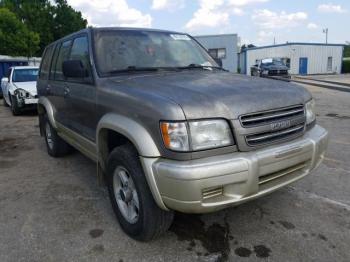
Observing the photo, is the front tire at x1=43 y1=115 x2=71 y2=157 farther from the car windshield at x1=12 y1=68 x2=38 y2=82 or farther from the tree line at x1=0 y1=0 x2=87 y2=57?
the tree line at x1=0 y1=0 x2=87 y2=57

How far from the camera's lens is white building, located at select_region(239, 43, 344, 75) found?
4000 cm

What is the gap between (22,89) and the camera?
407 inches

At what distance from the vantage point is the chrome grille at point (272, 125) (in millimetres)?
2539

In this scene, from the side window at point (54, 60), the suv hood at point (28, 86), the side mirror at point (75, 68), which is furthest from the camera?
the suv hood at point (28, 86)

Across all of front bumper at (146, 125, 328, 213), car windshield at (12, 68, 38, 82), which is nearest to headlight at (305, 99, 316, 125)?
front bumper at (146, 125, 328, 213)

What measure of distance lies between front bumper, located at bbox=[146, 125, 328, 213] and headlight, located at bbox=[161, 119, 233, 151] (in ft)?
0.35

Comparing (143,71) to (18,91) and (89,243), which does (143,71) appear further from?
(18,91)

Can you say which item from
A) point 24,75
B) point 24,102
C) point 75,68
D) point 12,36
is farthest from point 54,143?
point 12,36

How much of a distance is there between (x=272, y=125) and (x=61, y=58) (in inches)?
126

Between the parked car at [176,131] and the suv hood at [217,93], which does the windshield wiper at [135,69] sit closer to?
the parked car at [176,131]

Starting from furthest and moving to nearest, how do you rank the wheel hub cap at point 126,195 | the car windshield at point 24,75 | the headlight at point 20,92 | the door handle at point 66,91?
the car windshield at point 24,75, the headlight at point 20,92, the door handle at point 66,91, the wheel hub cap at point 126,195

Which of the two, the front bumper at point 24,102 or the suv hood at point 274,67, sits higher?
the front bumper at point 24,102

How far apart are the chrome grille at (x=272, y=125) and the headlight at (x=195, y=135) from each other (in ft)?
0.57

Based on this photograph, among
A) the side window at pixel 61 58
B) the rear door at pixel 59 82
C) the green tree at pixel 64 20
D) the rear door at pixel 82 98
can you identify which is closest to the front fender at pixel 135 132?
the rear door at pixel 82 98
